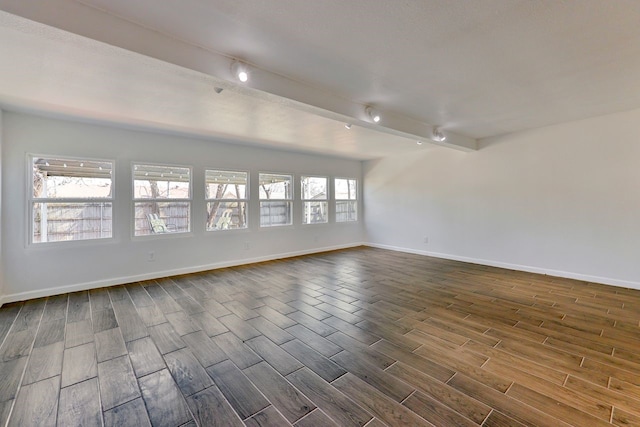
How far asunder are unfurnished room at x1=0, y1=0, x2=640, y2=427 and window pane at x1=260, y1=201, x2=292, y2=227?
6cm

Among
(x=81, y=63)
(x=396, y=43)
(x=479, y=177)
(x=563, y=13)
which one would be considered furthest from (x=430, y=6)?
(x=479, y=177)

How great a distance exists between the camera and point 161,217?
4801mm

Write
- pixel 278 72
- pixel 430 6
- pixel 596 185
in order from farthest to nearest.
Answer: pixel 596 185 < pixel 278 72 < pixel 430 6

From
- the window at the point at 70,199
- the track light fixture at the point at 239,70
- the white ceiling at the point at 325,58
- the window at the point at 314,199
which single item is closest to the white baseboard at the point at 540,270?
the window at the point at 314,199

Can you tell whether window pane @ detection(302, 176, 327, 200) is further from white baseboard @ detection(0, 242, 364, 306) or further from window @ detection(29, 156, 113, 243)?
window @ detection(29, 156, 113, 243)

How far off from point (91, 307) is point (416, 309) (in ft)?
12.7

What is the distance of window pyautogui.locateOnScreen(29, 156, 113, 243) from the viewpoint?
12.5 feet

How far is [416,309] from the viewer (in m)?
3.24

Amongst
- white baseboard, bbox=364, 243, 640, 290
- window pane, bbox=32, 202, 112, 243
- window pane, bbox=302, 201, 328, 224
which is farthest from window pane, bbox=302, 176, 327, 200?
window pane, bbox=32, 202, 112, 243

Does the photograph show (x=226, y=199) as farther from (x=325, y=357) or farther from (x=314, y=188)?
(x=325, y=357)

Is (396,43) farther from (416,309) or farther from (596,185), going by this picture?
(596,185)

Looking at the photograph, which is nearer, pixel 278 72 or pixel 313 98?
pixel 278 72

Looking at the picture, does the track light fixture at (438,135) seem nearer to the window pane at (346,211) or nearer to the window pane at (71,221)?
the window pane at (346,211)

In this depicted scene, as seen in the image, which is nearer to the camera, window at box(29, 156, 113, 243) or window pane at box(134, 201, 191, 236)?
window at box(29, 156, 113, 243)
